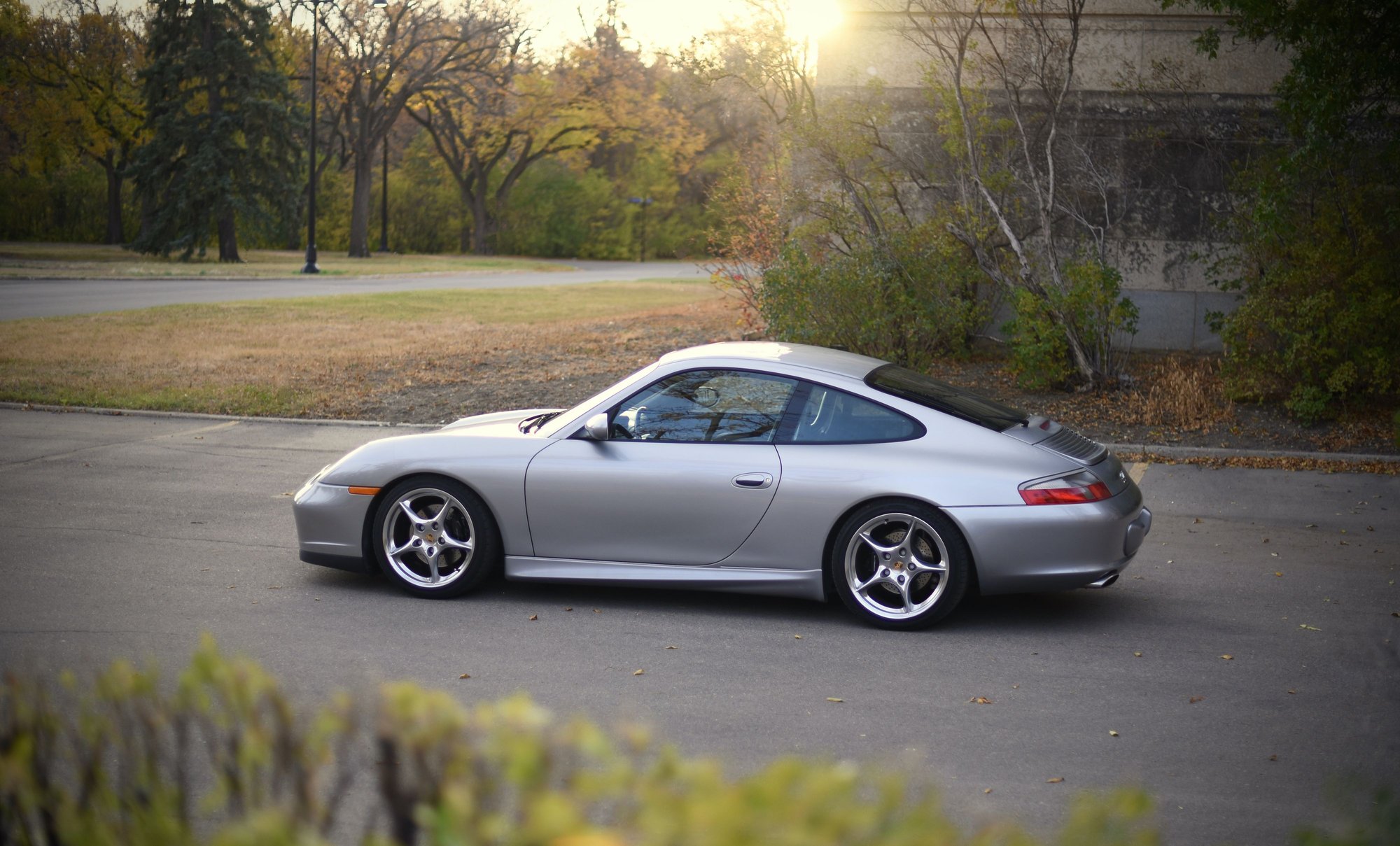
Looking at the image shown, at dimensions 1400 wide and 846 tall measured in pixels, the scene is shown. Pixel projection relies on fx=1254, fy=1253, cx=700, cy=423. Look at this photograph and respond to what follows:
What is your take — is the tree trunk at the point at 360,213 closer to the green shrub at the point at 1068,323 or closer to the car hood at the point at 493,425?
the green shrub at the point at 1068,323

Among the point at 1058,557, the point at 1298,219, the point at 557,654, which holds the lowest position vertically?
the point at 557,654

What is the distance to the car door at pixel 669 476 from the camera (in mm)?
6328

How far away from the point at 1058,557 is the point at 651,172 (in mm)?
66463

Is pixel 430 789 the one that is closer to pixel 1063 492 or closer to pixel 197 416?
pixel 1063 492

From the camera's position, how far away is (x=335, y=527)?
22.3ft

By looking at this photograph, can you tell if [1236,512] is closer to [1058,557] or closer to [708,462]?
[1058,557]

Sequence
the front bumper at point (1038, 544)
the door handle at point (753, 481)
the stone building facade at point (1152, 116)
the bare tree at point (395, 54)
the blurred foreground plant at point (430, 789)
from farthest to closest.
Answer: the bare tree at point (395, 54), the stone building facade at point (1152, 116), the door handle at point (753, 481), the front bumper at point (1038, 544), the blurred foreground plant at point (430, 789)

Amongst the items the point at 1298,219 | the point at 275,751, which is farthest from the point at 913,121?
the point at 275,751

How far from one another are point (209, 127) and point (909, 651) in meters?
46.4

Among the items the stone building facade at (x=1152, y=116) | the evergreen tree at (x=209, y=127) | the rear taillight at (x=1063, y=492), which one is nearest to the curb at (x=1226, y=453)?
the stone building facade at (x=1152, y=116)

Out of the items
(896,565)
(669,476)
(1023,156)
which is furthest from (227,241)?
(896,565)

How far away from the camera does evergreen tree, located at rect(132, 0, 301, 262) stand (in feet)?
150

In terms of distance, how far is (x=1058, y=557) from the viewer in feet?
19.8

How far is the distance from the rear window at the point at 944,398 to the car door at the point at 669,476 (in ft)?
1.89
